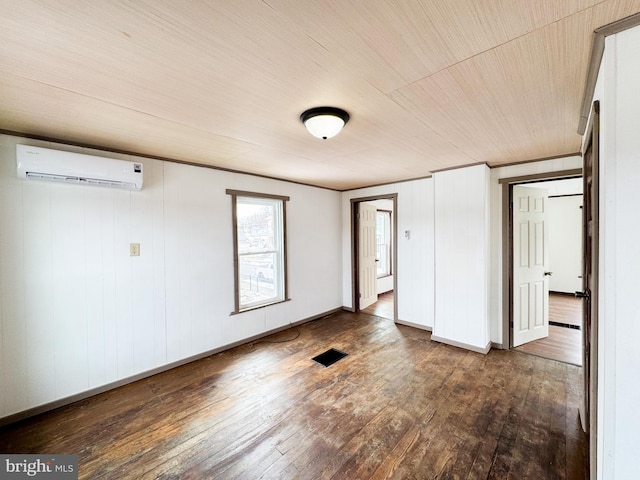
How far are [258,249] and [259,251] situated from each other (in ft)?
0.11

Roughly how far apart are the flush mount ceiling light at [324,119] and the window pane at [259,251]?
6.62 ft

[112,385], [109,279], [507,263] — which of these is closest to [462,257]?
[507,263]

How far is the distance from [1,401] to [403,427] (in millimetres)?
3104

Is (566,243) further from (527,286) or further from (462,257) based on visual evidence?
(462,257)

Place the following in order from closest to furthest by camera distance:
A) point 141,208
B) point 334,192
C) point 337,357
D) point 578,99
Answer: point 578,99 < point 141,208 < point 337,357 < point 334,192

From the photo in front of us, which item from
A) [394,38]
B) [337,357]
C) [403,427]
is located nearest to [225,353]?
[337,357]

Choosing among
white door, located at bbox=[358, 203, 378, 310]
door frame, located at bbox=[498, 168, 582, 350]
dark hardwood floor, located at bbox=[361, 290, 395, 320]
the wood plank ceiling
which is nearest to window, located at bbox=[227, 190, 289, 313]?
the wood plank ceiling

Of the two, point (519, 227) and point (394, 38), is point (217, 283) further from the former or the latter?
point (519, 227)

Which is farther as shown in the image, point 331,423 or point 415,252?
point 415,252

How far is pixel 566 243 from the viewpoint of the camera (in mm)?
5973

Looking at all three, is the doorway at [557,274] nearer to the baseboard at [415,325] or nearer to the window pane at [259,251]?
the baseboard at [415,325]

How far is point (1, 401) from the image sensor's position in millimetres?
2055

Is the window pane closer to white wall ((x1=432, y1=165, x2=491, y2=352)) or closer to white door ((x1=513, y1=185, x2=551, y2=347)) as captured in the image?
white wall ((x1=432, y1=165, x2=491, y2=352))

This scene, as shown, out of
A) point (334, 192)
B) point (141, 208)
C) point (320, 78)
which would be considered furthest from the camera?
point (334, 192)
